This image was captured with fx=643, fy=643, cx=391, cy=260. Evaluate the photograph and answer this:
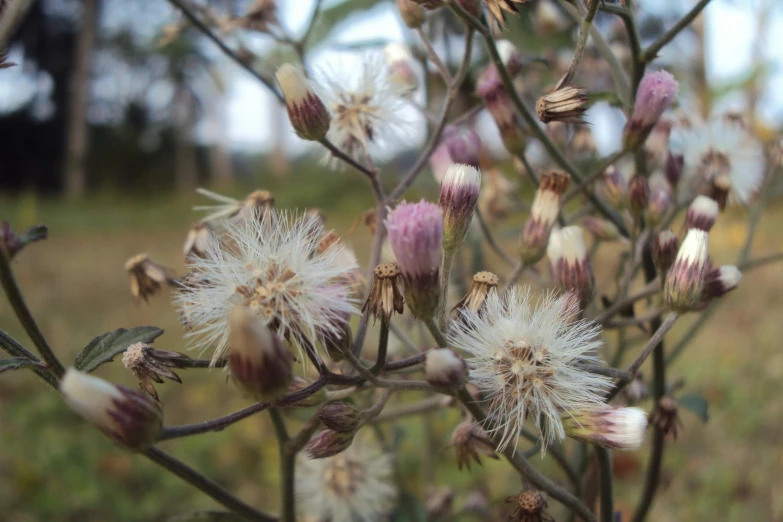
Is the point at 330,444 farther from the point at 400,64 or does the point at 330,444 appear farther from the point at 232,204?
the point at 400,64

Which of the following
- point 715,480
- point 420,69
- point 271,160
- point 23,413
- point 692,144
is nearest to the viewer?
point 692,144

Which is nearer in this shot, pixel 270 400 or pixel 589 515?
pixel 270 400

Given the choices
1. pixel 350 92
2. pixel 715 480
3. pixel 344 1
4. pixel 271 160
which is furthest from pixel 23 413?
pixel 271 160

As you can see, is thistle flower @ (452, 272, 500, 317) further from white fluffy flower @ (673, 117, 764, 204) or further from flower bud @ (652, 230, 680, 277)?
white fluffy flower @ (673, 117, 764, 204)

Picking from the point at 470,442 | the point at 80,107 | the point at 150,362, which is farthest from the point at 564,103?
the point at 80,107

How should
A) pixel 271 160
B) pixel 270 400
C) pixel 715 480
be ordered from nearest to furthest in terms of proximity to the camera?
pixel 270 400 → pixel 715 480 → pixel 271 160

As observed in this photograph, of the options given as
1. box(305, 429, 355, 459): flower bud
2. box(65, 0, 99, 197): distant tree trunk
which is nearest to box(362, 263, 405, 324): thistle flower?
box(305, 429, 355, 459): flower bud

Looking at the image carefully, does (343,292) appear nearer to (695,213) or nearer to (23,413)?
(695,213)
